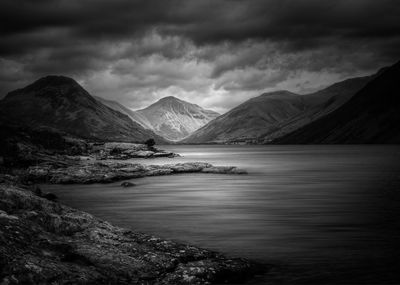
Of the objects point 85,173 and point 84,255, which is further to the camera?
point 85,173

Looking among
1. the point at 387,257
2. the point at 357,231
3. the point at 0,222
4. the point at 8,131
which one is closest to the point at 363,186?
the point at 357,231

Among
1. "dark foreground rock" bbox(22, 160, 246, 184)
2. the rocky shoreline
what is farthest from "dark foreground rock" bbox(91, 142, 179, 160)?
the rocky shoreline

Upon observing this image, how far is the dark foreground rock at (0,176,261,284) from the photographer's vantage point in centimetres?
1157

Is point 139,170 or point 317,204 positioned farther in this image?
point 139,170

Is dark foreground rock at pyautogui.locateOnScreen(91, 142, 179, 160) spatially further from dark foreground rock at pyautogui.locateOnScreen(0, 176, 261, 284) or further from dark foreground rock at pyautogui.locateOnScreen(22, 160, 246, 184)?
dark foreground rock at pyautogui.locateOnScreen(0, 176, 261, 284)

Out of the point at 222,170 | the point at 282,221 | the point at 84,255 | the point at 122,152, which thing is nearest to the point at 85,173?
the point at 222,170

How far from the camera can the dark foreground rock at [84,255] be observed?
1157cm

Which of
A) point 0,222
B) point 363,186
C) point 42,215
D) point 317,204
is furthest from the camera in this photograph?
point 363,186

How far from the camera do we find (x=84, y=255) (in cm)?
1406

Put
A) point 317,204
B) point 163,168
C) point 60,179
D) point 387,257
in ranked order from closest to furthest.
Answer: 1. point 387,257
2. point 317,204
3. point 60,179
4. point 163,168

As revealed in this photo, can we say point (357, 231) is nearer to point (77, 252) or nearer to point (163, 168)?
point (77, 252)

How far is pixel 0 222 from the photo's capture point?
13.0 metres

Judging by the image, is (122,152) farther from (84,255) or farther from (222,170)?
(84,255)

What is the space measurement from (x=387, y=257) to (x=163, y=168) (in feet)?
202
